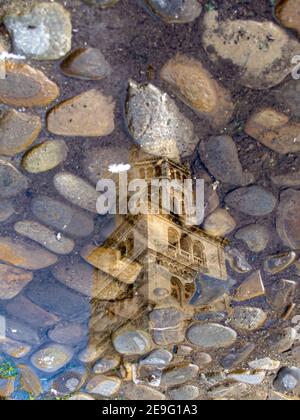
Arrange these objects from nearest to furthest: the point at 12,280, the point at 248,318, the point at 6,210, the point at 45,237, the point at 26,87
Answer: the point at 26,87 → the point at 6,210 → the point at 45,237 → the point at 12,280 → the point at 248,318

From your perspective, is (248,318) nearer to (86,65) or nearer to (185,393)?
(185,393)

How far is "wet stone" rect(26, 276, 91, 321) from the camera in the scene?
69.9 inches

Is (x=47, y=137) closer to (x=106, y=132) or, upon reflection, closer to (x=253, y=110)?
(x=106, y=132)

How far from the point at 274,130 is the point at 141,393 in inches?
64.1

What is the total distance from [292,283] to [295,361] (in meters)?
0.62

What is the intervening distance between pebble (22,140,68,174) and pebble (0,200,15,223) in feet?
0.56

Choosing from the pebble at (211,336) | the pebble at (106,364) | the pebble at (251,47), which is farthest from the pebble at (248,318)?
the pebble at (251,47)

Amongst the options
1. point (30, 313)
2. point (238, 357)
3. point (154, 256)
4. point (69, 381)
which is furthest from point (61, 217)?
point (238, 357)

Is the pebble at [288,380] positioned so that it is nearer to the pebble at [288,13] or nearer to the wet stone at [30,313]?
the wet stone at [30,313]

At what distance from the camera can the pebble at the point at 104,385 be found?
224 centimetres

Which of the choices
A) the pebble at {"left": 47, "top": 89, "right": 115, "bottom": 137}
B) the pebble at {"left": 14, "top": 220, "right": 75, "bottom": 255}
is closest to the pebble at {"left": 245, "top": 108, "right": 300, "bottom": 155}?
the pebble at {"left": 47, "top": 89, "right": 115, "bottom": 137}

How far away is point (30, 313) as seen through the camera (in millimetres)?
1878

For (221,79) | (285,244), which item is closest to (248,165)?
(221,79)

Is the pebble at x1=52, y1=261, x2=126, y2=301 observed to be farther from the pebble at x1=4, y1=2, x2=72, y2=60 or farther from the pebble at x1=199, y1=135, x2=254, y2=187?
the pebble at x1=4, y1=2, x2=72, y2=60
